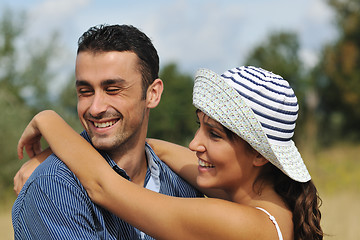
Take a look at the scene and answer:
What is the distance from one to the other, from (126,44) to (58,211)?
1184 millimetres

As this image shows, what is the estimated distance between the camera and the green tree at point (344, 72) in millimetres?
26969

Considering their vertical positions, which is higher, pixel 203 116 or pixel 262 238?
pixel 203 116

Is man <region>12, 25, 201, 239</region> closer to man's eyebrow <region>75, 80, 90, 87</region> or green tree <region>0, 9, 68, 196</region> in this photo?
man's eyebrow <region>75, 80, 90, 87</region>

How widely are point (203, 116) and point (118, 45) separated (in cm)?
73

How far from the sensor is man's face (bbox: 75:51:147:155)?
2.85 metres

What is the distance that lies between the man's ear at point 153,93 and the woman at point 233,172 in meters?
0.48

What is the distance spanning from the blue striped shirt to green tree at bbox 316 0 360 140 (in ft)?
85.7

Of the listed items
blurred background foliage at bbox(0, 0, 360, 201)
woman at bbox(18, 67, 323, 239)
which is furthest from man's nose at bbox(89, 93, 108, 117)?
blurred background foliage at bbox(0, 0, 360, 201)

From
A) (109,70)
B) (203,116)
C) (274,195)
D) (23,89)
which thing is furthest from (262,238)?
(23,89)

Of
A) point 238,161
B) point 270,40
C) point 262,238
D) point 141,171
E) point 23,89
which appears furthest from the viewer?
point 270,40

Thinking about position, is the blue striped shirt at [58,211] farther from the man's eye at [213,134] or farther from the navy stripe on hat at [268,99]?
the navy stripe on hat at [268,99]

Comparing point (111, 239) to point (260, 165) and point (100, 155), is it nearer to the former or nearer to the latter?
point (100, 155)

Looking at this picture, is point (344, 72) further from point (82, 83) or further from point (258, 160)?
point (82, 83)

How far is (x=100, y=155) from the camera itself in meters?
2.82
